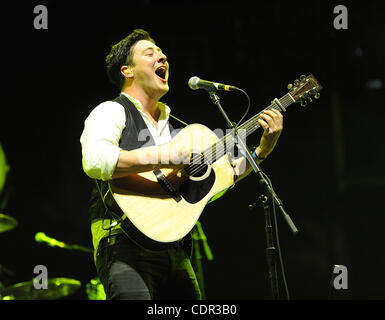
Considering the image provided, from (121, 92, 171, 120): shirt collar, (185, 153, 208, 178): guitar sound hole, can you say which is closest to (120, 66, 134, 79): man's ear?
(121, 92, 171, 120): shirt collar

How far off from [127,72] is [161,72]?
0.22m

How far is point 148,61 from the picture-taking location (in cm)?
288

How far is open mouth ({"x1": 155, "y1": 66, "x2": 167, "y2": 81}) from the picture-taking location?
2.89 metres

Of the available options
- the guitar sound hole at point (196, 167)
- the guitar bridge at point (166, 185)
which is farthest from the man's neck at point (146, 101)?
the guitar bridge at point (166, 185)

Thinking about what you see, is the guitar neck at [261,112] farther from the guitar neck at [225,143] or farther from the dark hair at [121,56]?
the dark hair at [121,56]

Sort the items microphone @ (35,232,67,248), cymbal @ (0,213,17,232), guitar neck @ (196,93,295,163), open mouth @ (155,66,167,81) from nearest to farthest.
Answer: guitar neck @ (196,93,295,163) < open mouth @ (155,66,167,81) < cymbal @ (0,213,17,232) < microphone @ (35,232,67,248)

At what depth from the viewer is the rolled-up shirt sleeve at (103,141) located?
2.26 m

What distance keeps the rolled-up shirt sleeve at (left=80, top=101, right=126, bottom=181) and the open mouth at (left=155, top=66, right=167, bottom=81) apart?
47 cm

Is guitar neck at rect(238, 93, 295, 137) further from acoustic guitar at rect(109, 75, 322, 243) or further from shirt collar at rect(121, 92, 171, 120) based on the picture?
shirt collar at rect(121, 92, 171, 120)

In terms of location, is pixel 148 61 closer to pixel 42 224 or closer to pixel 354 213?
pixel 42 224

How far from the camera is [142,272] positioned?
2.30 m

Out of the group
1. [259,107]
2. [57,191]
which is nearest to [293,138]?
[259,107]

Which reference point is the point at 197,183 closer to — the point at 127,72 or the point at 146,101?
the point at 146,101

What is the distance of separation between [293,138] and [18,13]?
3268 millimetres
